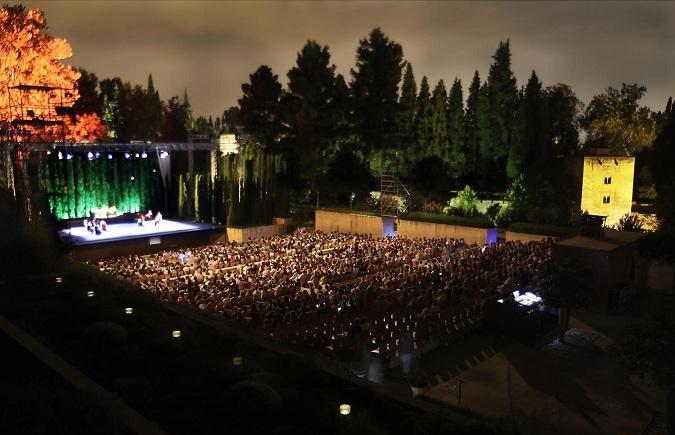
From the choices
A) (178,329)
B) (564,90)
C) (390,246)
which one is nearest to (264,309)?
(178,329)

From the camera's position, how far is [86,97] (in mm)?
42781

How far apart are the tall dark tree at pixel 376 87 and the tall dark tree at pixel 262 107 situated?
606 cm

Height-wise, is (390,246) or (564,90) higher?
(564,90)

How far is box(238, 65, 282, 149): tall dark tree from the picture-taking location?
38.4 metres

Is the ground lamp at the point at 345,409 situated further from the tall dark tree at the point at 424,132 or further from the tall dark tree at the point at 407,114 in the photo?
the tall dark tree at the point at 424,132

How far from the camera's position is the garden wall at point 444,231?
2439 cm

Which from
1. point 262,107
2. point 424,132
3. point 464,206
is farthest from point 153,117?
point 464,206

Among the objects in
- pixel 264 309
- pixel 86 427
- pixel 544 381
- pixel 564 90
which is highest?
pixel 564 90

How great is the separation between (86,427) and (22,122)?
82.5 ft

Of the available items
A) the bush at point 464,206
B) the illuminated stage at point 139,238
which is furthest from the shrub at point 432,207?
the illuminated stage at point 139,238

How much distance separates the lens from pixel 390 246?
2245 cm

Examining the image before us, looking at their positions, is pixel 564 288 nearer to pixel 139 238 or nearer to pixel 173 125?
pixel 139 238

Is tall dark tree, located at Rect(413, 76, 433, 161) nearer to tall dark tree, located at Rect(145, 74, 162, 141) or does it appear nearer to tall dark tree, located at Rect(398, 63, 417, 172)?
tall dark tree, located at Rect(398, 63, 417, 172)

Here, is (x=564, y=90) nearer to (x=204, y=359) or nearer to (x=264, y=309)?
(x=264, y=309)
